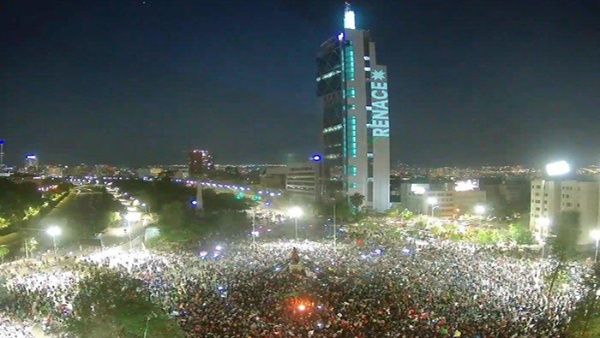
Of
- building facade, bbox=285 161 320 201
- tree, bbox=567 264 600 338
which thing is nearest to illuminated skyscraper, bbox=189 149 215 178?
building facade, bbox=285 161 320 201

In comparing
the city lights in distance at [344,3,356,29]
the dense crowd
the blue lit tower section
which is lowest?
the dense crowd

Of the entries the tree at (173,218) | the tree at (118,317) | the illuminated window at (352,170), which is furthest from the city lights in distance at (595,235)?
the illuminated window at (352,170)

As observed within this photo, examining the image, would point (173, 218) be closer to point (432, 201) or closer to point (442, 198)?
point (432, 201)

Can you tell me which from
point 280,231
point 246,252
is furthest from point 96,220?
point 246,252

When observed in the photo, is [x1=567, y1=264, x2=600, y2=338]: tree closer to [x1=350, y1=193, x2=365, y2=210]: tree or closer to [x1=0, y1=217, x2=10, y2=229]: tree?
[x1=0, y1=217, x2=10, y2=229]: tree

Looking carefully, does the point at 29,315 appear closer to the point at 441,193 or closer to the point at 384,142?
the point at 384,142
